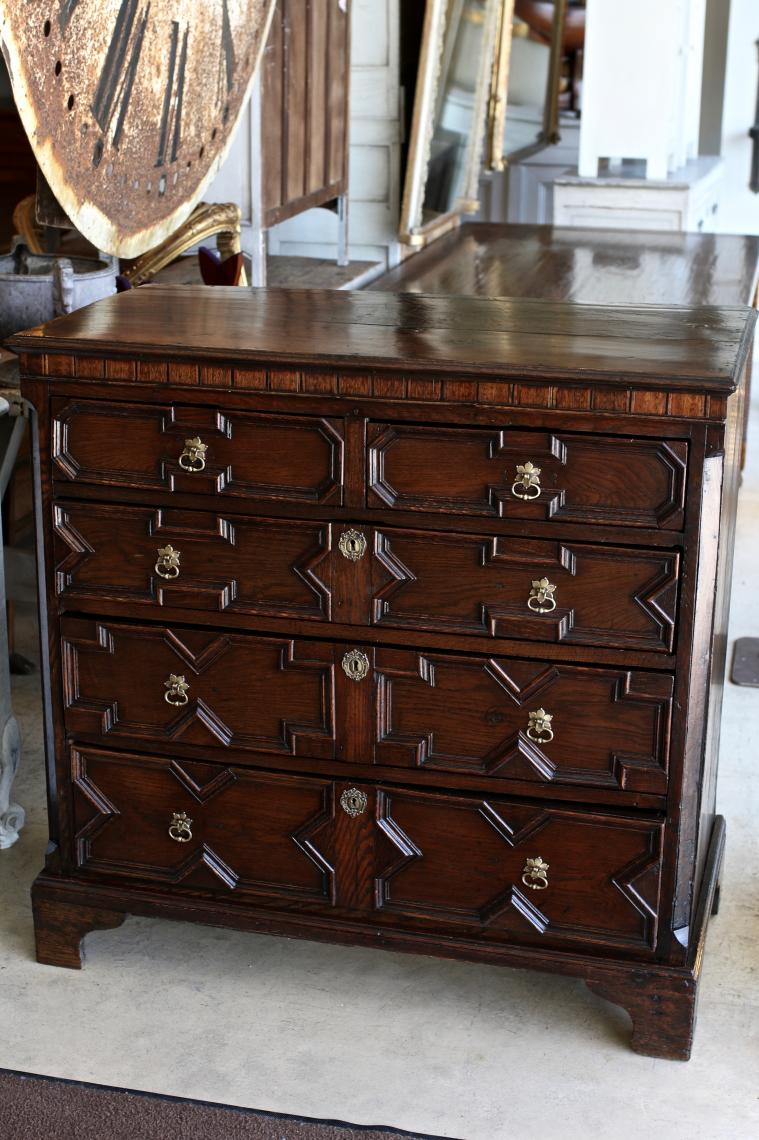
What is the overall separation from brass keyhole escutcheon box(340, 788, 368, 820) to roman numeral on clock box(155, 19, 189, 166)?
4.54 feet

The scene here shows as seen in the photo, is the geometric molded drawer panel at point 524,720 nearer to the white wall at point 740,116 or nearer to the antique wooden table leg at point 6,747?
the antique wooden table leg at point 6,747

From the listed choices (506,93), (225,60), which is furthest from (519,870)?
(506,93)

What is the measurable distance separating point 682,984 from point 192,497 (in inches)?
42.8

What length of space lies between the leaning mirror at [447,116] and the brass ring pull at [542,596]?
296cm

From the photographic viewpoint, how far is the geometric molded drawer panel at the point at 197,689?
90.6 inches

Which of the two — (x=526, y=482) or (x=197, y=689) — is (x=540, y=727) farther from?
(x=197, y=689)

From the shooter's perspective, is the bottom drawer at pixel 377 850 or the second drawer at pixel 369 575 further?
the bottom drawer at pixel 377 850

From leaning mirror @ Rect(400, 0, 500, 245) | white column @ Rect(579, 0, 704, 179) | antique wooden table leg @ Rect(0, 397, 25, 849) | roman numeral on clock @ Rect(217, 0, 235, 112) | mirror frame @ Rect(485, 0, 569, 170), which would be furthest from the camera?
mirror frame @ Rect(485, 0, 569, 170)

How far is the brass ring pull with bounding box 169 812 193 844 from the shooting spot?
7.95ft

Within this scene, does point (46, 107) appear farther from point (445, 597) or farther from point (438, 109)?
point (438, 109)

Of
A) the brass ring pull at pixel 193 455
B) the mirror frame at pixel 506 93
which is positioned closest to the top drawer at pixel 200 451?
the brass ring pull at pixel 193 455

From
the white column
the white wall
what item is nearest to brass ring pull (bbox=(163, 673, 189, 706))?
the white column

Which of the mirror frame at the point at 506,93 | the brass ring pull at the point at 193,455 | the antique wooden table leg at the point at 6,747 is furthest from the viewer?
the mirror frame at the point at 506,93

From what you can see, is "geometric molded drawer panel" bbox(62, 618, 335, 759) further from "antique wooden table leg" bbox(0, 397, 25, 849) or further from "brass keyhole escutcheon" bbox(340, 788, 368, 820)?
"antique wooden table leg" bbox(0, 397, 25, 849)
